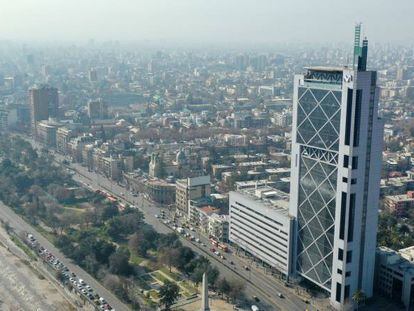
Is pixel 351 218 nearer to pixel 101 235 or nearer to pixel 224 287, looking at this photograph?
pixel 224 287

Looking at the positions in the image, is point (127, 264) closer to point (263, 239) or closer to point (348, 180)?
point (263, 239)

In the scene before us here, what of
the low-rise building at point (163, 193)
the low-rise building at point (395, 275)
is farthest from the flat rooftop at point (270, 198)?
the low-rise building at point (163, 193)

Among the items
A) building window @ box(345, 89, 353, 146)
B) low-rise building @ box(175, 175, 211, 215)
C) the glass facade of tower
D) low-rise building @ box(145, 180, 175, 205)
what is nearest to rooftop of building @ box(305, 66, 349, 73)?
the glass facade of tower

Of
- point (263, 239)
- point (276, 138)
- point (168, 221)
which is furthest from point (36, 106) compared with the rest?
point (263, 239)

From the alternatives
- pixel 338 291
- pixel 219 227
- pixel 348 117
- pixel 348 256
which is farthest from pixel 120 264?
pixel 348 117

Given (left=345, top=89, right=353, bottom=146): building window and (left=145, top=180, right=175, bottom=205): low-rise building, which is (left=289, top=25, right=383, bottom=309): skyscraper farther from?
(left=145, top=180, right=175, bottom=205): low-rise building
